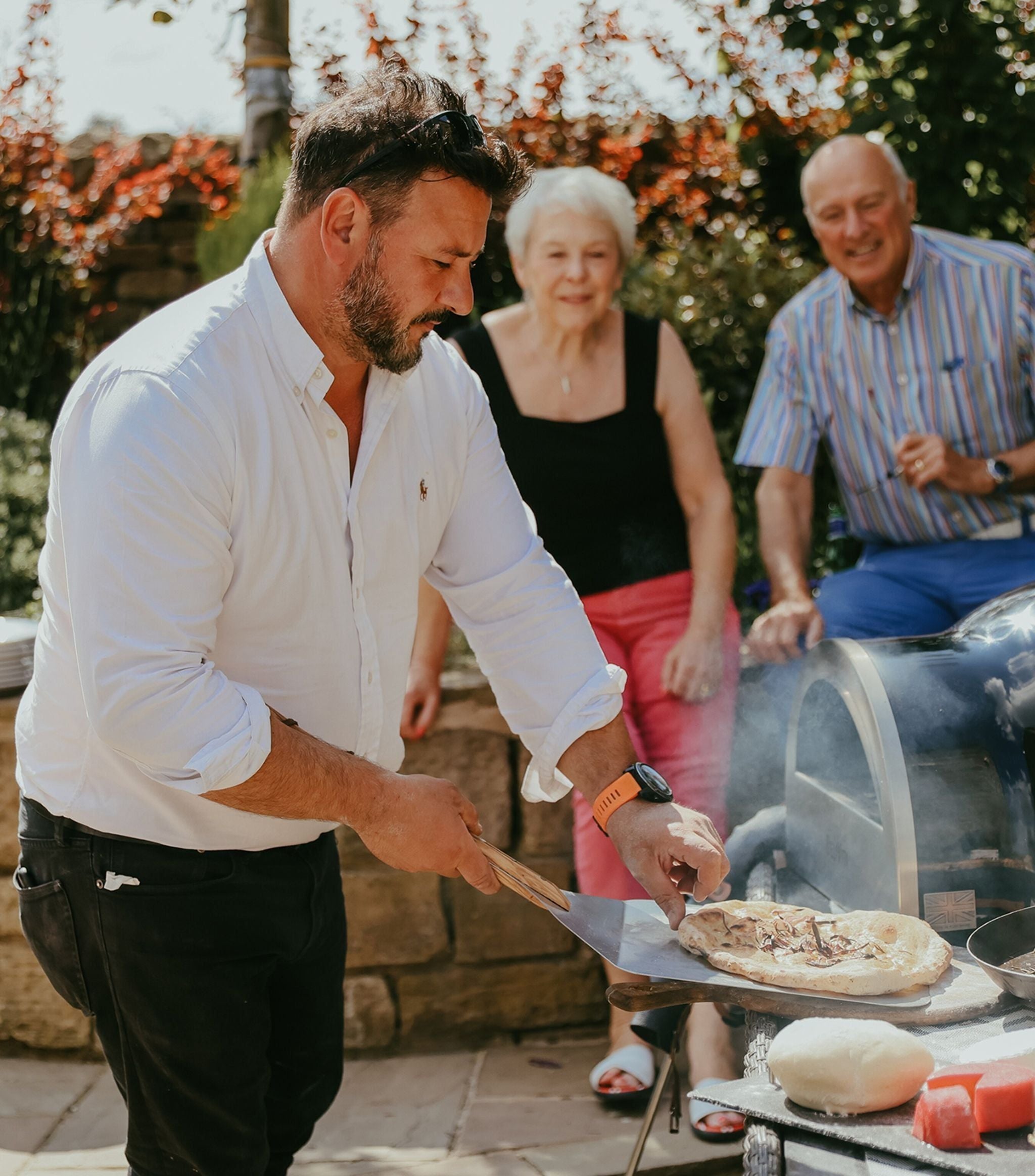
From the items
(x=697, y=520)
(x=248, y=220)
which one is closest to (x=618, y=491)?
(x=697, y=520)

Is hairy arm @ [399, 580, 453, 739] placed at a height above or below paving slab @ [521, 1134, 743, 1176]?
above

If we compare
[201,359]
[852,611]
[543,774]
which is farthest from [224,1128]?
[852,611]

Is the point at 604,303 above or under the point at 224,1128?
above

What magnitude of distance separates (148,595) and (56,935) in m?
0.65

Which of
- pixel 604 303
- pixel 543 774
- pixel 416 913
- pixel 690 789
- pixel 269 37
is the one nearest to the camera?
pixel 543 774

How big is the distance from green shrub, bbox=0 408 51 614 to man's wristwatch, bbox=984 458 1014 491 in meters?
2.92

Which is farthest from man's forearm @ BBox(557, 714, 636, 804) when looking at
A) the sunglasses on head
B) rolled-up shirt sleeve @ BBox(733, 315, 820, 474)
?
rolled-up shirt sleeve @ BBox(733, 315, 820, 474)

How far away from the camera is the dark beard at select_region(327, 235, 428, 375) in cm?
181

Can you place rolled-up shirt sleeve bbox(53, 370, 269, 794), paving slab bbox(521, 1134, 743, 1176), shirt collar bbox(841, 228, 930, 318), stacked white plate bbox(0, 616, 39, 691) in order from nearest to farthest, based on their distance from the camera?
rolled-up shirt sleeve bbox(53, 370, 269, 794)
paving slab bbox(521, 1134, 743, 1176)
shirt collar bbox(841, 228, 930, 318)
stacked white plate bbox(0, 616, 39, 691)

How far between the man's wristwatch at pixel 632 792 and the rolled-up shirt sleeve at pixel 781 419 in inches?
66.0

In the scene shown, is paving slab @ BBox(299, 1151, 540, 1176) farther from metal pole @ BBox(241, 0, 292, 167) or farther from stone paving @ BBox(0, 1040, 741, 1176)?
metal pole @ BBox(241, 0, 292, 167)

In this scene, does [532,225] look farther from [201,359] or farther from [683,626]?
[201,359]

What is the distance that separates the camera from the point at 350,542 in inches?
78.0

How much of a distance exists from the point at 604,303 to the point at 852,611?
100 cm
